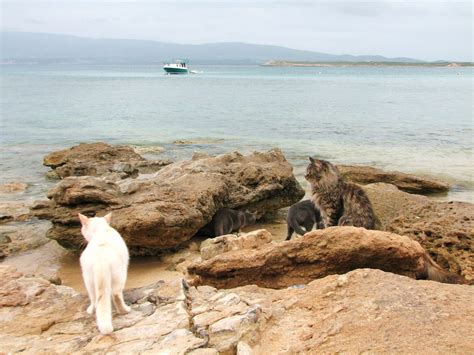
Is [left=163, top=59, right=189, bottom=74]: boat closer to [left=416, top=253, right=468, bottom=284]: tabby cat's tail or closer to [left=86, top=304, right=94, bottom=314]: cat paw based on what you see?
[left=416, top=253, right=468, bottom=284]: tabby cat's tail

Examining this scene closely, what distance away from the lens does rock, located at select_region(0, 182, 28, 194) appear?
11.7 m

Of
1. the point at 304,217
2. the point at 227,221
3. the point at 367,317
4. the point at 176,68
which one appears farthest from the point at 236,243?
the point at 176,68

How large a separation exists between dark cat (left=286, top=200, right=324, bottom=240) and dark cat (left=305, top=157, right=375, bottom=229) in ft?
0.41

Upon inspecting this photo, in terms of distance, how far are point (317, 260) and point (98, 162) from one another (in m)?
9.89

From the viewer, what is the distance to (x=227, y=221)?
26.8 feet

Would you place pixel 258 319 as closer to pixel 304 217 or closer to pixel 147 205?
pixel 304 217

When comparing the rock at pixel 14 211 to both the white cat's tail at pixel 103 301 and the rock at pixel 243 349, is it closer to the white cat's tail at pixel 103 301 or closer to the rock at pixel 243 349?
the white cat's tail at pixel 103 301

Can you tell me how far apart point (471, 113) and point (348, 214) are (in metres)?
28.9

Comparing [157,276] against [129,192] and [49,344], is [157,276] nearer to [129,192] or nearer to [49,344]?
[129,192]

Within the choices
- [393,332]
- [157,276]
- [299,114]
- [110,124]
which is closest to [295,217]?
[157,276]

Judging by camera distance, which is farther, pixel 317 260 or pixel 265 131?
pixel 265 131

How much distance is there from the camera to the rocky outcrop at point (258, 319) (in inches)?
129

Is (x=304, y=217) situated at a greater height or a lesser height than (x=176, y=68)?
greater

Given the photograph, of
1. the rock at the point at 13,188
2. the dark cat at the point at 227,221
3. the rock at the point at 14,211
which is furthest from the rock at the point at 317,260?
the rock at the point at 13,188
